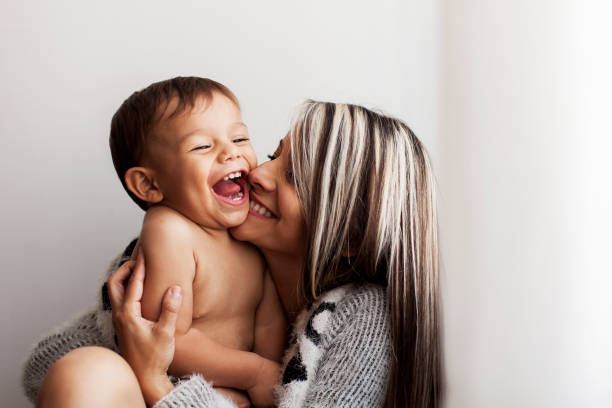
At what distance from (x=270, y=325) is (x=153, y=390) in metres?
0.28

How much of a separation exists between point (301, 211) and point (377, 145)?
0.59 ft

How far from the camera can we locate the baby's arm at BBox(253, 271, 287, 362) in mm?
1180

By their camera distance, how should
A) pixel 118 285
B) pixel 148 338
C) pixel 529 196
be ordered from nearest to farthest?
pixel 529 196 → pixel 148 338 → pixel 118 285

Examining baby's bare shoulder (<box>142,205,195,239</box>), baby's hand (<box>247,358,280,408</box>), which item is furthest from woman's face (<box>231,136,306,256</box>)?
baby's hand (<box>247,358,280,408</box>)

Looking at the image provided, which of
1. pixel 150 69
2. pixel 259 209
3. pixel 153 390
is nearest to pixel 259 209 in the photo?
pixel 259 209

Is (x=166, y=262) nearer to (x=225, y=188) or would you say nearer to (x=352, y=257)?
(x=225, y=188)

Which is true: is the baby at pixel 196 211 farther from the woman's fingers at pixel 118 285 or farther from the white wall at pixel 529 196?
the white wall at pixel 529 196

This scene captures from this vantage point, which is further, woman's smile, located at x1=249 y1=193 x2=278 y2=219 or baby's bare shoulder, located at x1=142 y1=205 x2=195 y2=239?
woman's smile, located at x1=249 y1=193 x2=278 y2=219

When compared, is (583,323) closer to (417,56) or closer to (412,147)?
(412,147)

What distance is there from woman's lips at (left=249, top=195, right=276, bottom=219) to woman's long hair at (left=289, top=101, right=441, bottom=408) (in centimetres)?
7

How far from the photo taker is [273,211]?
1128mm

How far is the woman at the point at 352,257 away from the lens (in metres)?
1.05

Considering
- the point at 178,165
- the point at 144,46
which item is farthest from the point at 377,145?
the point at 144,46

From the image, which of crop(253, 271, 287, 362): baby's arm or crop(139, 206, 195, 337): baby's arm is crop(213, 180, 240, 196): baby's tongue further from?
crop(253, 271, 287, 362): baby's arm
